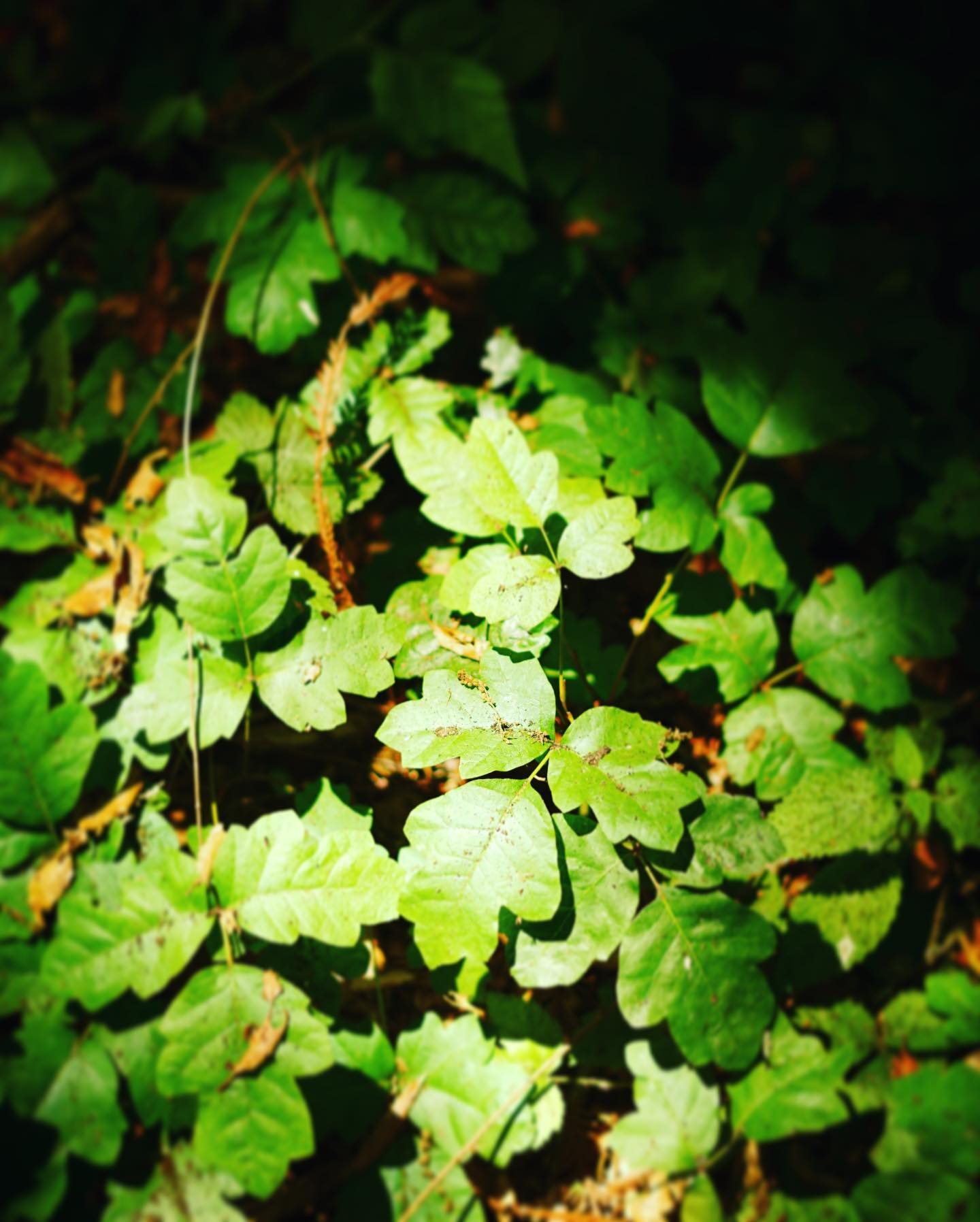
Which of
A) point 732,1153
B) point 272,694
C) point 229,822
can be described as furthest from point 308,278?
point 732,1153

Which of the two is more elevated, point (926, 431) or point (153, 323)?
point (153, 323)

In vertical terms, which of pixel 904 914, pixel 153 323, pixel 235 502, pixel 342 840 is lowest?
pixel 904 914

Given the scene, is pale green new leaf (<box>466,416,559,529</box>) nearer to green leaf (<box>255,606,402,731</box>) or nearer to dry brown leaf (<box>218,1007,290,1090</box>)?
green leaf (<box>255,606,402,731</box>)

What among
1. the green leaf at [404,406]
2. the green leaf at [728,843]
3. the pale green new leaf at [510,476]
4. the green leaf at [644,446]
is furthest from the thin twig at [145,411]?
the green leaf at [728,843]

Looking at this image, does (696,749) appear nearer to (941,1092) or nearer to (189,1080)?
(941,1092)

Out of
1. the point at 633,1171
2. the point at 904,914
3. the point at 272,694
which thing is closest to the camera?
the point at 272,694

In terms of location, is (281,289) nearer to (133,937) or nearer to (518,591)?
(518,591)

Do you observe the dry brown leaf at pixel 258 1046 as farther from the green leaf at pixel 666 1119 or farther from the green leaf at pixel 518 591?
the green leaf at pixel 518 591

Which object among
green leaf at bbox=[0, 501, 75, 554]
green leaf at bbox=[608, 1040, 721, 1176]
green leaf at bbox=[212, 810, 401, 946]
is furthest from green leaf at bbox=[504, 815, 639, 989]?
green leaf at bbox=[0, 501, 75, 554]
